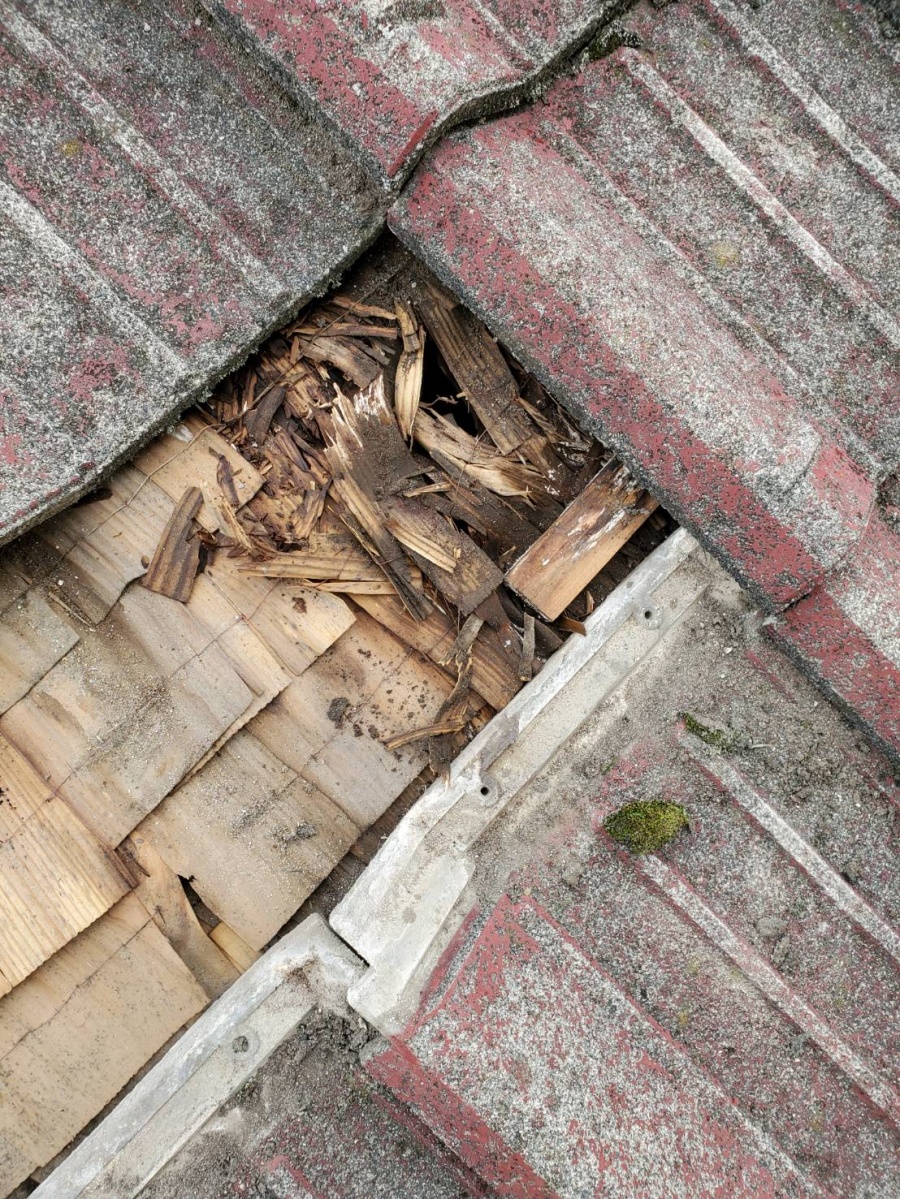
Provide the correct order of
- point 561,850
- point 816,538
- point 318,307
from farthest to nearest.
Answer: point 318,307 < point 561,850 < point 816,538

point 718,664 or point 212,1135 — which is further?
point 718,664

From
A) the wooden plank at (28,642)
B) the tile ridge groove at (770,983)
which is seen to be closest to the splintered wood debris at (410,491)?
the wooden plank at (28,642)

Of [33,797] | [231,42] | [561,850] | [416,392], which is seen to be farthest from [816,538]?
[33,797]

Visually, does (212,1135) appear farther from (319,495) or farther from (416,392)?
(416,392)

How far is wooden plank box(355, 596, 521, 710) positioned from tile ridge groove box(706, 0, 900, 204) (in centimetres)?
158

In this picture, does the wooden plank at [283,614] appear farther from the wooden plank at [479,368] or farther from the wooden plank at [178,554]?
the wooden plank at [479,368]

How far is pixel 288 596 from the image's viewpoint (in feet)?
7.83

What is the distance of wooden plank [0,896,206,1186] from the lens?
87.5 inches

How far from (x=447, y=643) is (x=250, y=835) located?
2.74ft

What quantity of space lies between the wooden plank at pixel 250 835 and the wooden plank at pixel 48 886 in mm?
164

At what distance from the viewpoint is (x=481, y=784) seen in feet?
6.88

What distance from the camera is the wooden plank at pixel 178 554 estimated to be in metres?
2.33

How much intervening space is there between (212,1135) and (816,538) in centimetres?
214

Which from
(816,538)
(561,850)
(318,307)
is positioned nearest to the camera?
(816,538)
